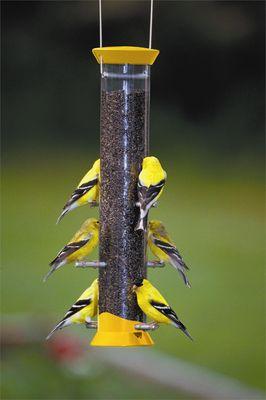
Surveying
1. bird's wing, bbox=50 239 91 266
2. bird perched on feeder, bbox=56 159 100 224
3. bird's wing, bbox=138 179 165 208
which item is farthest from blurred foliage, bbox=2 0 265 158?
bird's wing, bbox=138 179 165 208

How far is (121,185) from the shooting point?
450 centimetres

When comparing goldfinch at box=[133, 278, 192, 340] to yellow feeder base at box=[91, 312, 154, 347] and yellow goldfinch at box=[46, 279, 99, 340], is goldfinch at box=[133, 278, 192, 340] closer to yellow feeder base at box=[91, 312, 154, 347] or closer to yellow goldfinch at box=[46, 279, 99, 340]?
yellow feeder base at box=[91, 312, 154, 347]

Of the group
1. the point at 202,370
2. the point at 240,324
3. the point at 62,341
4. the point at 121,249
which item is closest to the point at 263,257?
the point at 240,324

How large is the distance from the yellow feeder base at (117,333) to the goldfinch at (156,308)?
9cm

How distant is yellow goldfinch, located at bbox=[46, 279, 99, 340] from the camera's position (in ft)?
14.6

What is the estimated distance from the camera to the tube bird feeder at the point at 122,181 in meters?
4.46

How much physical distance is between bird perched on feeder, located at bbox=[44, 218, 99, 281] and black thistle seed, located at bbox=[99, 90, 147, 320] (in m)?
0.06

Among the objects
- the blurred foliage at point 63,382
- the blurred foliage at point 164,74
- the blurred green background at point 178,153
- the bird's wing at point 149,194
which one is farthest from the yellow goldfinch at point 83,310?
the blurred foliage at point 164,74

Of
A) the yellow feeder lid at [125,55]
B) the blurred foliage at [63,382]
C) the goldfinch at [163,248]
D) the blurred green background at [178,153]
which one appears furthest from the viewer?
the blurred green background at [178,153]

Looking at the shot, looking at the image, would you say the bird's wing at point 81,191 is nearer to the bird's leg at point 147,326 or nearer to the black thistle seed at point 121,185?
the black thistle seed at point 121,185

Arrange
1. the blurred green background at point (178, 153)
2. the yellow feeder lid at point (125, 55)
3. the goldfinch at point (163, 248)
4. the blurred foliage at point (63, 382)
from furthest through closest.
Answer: the blurred green background at point (178, 153) < the blurred foliage at point (63, 382) < the goldfinch at point (163, 248) < the yellow feeder lid at point (125, 55)

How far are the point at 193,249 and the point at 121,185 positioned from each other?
4.80m

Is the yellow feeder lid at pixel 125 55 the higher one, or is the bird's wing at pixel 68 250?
the yellow feeder lid at pixel 125 55

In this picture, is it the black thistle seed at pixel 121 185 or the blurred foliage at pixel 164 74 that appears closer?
the black thistle seed at pixel 121 185
